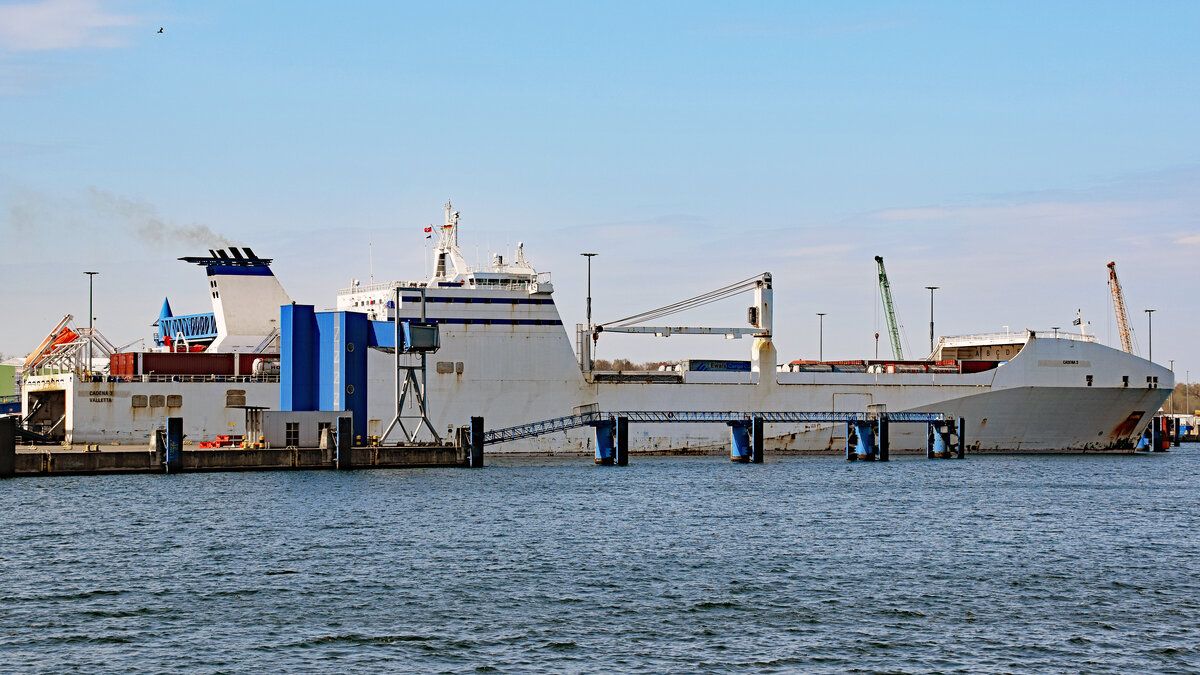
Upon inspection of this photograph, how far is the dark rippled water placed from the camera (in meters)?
19.8

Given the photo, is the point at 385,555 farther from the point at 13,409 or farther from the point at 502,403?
the point at 13,409

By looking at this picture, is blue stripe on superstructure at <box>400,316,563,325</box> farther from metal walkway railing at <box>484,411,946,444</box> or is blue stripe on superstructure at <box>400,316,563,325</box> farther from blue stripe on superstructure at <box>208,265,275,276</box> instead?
blue stripe on superstructure at <box>208,265,275,276</box>

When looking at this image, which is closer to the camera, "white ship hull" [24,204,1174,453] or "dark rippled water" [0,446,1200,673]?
"dark rippled water" [0,446,1200,673]

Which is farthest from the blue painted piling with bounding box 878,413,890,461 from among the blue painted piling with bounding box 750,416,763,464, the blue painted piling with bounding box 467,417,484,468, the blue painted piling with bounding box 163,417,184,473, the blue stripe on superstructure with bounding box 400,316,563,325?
the blue painted piling with bounding box 163,417,184,473

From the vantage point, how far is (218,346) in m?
63.2

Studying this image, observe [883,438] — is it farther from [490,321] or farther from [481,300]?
[481,300]

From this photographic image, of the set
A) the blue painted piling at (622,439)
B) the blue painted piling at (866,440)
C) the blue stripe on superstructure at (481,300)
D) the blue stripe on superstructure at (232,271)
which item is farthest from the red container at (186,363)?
the blue painted piling at (866,440)

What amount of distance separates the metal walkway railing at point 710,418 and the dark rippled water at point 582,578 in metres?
13.2

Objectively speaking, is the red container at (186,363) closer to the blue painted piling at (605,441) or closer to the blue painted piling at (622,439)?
the blue painted piling at (605,441)

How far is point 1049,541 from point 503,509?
579 inches

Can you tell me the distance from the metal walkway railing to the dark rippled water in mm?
13239

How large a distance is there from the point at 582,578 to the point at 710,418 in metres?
36.6

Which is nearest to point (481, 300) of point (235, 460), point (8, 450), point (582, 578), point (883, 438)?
point (235, 460)

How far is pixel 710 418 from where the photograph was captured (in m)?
62.5
